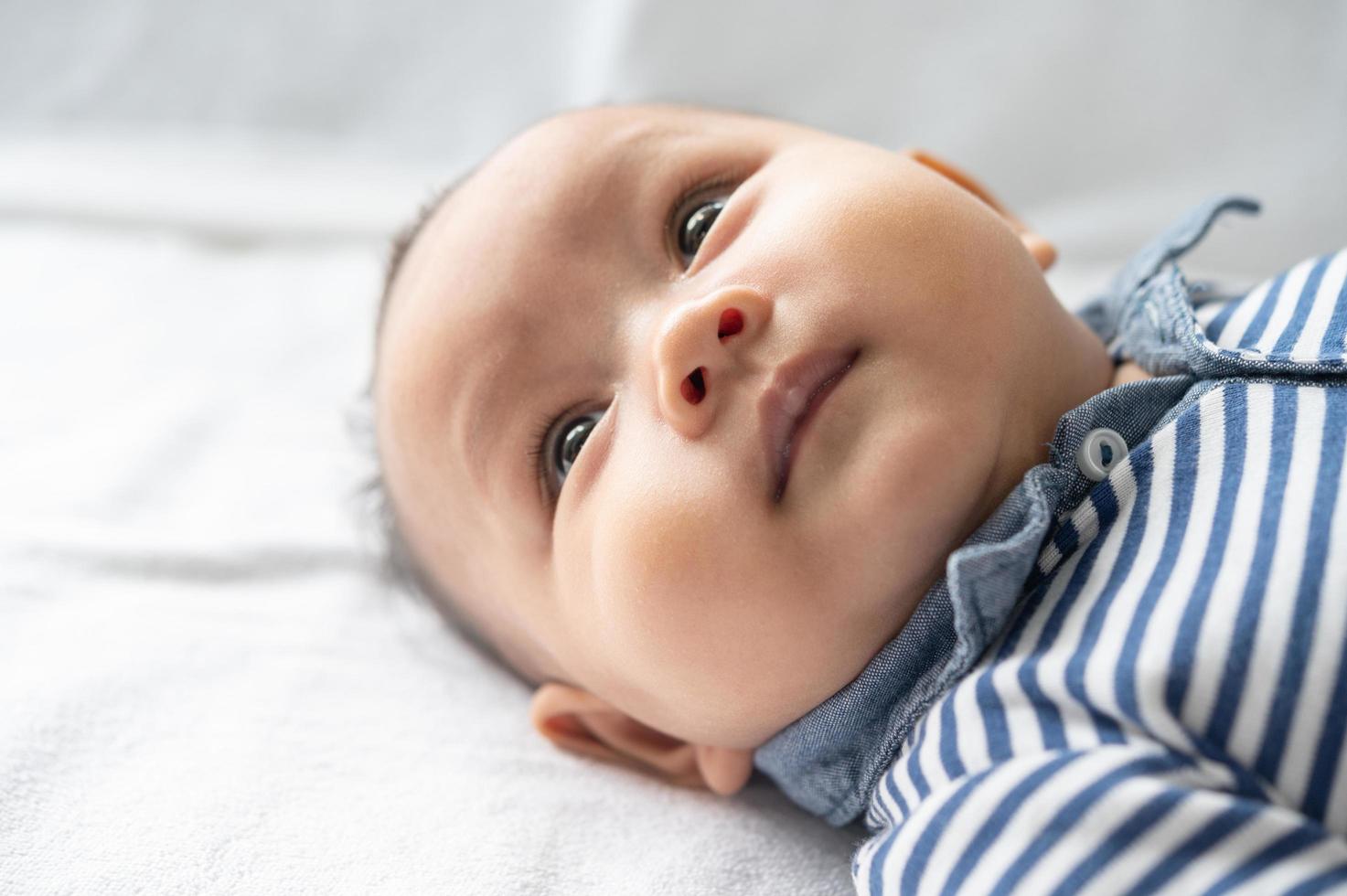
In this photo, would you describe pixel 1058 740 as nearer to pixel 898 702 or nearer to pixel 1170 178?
pixel 898 702

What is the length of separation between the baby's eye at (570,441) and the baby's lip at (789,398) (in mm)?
192

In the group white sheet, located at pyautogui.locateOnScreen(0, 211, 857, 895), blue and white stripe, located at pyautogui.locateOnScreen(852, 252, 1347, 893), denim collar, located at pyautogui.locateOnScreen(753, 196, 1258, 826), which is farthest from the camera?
white sheet, located at pyautogui.locateOnScreen(0, 211, 857, 895)

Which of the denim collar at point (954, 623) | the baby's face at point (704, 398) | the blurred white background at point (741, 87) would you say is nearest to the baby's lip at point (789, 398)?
the baby's face at point (704, 398)

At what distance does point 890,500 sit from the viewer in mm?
829

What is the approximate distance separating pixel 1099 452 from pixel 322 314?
1193 millimetres

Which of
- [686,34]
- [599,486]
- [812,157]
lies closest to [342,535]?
[599,486]

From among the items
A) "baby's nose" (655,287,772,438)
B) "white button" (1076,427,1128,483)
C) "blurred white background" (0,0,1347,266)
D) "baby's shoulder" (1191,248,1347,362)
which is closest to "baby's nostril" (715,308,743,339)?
"baby's nose" (655,287,772,438)

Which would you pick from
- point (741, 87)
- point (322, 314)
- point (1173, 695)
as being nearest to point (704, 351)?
point (1173, 695)

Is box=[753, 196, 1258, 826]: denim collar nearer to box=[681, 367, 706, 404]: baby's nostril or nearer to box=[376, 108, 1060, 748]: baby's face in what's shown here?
box=[376, 108, 1060, 748]: baby's face

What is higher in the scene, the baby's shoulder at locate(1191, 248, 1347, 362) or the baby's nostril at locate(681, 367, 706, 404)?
the baby's shoulder at locate(1191, 248, 1347, 362)

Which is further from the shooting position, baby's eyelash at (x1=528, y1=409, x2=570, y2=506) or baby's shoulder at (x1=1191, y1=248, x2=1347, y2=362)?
baby's eyelash at (x1=528, y1=409, x2=570, y2=506)

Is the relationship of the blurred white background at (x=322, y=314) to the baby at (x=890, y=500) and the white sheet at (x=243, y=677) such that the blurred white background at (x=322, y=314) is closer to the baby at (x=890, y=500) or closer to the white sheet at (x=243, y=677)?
the white sheet at (x=243, y=677)

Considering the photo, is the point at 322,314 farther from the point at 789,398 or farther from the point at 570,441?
the point at 789,398

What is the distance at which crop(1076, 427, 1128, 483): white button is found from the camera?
2.87ft
